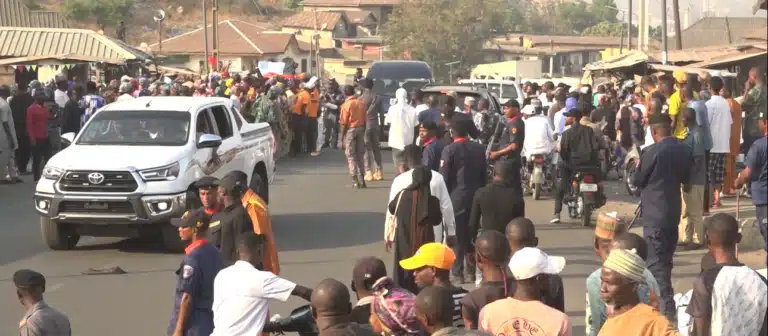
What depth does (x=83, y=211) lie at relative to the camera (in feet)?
48.7

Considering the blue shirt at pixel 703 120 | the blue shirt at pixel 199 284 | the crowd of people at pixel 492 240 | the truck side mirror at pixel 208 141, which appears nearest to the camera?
the crowd of people at pixel 492 240

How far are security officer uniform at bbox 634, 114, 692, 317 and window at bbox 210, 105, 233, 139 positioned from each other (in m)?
7.09

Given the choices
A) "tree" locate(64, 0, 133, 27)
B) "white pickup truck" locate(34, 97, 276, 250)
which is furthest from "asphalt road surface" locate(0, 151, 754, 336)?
"tree" locate(64, 0, 133, 27)

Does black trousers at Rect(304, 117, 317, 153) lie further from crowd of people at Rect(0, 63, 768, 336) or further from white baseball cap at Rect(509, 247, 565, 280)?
white baseball cap at Rect(509, 247, 565, 280)

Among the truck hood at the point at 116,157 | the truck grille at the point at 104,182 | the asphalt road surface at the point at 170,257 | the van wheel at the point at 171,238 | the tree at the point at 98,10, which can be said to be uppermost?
the tree at the point at 98,10

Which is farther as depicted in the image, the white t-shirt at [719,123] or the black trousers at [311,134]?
the black trousers at [311,134]

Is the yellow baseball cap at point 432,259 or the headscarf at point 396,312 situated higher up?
the yellow baseball cap at point 432,259

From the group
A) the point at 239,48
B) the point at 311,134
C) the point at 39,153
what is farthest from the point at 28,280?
the point at 239,48

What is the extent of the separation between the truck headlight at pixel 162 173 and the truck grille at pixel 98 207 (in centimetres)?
38

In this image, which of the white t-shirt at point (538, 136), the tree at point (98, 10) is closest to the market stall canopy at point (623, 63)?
the white t-shirt at point (538, 136)

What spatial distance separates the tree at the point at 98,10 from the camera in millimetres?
92500

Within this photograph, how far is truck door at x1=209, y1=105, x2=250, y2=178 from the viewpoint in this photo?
1622 centimetres

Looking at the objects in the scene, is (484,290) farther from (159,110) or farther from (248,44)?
(248,44)

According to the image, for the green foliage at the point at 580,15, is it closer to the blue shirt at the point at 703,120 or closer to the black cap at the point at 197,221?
the blue shirt at the point at 703,120
